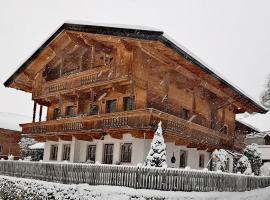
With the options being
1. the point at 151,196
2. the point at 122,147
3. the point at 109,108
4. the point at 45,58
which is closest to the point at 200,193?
the point at 151,196

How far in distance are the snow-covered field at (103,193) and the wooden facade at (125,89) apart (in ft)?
14.4

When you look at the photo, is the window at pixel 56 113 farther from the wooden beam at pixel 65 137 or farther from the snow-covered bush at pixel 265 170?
the snow-covered bush at pixel 265 170

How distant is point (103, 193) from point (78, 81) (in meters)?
10.6

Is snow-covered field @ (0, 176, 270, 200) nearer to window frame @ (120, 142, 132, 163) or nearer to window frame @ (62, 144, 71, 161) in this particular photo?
window frame @ (120, 142, 132, 163)

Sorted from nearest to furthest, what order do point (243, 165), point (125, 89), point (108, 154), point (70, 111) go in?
1. point (125, 89)
2. point (108, 154)
3. point (243, 165)
4. point (70, 111)

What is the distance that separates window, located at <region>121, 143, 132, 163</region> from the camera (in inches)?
871

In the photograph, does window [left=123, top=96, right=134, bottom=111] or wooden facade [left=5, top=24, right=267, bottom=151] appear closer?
wooden facade [left=5, top=24, right=267, bottom=151]

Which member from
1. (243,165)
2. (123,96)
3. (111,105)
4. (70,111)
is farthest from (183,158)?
(70,111)

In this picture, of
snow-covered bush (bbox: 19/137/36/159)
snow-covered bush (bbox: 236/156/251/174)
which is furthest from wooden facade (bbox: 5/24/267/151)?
snow-covered bush (bbox: 19/137/36/159)

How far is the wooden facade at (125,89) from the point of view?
20.5 meters

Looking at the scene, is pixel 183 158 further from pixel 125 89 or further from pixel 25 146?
pixel 25 146

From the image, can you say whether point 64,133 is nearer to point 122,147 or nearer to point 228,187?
point 122,147

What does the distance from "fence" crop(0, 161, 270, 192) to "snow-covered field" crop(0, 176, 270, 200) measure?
462 mm

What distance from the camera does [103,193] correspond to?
16.0 meters
